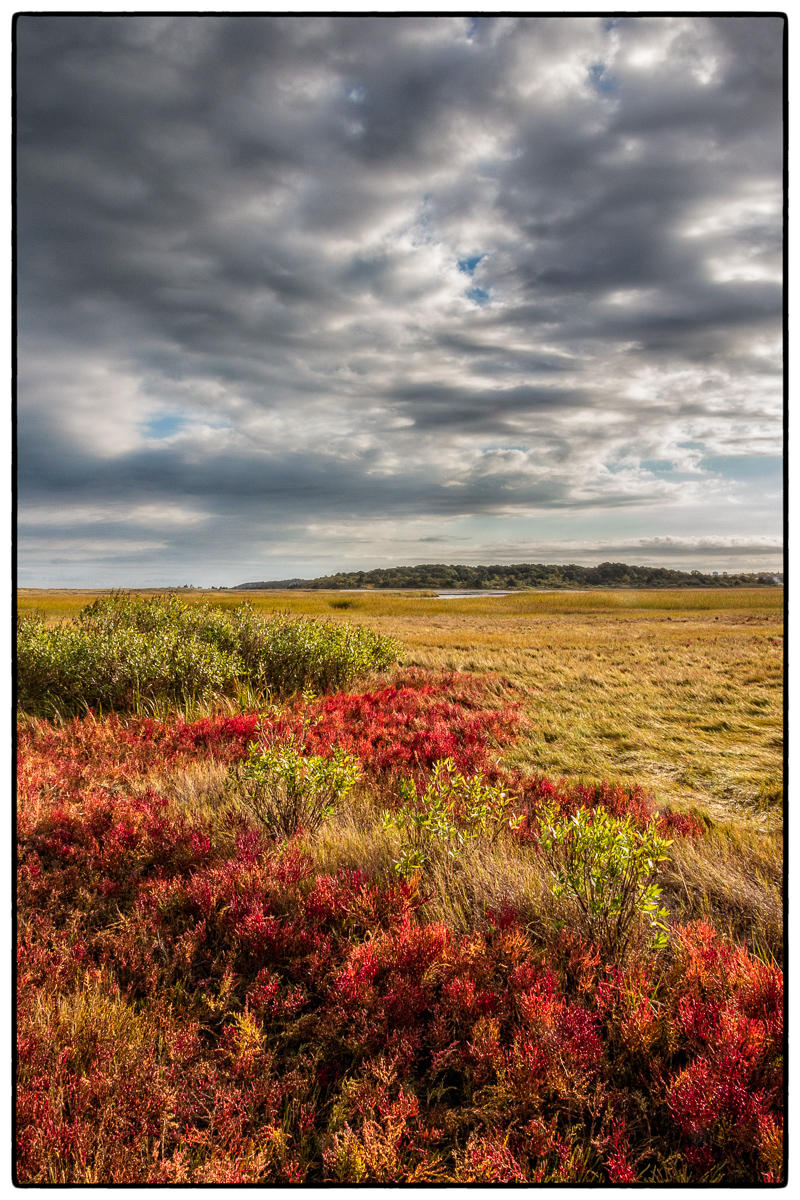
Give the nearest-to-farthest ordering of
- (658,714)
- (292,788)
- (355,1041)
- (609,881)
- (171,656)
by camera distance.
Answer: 1. (355,1041)
2. (609,881)
3. (292,788)
4. (171,656)
5. (658,714)

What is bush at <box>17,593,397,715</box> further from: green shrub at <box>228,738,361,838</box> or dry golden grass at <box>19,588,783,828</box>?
green shrub at <box>228,738,361,838</box>

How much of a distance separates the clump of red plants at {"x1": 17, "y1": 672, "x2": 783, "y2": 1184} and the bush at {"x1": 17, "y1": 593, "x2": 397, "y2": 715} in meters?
7.06

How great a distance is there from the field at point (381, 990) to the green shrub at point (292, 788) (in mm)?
74

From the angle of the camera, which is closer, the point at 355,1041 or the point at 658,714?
the point at 355,1041

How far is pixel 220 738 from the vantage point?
28.4ft

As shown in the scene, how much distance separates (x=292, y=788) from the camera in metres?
5.51

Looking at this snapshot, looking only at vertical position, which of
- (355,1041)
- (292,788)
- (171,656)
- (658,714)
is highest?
(171,656)

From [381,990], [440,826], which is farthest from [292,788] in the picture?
[381,990]

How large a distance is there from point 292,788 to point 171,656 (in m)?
7.33

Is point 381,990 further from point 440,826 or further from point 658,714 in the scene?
point 658,714

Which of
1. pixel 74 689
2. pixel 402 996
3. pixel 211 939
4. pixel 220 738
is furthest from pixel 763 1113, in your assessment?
pixel 74 689

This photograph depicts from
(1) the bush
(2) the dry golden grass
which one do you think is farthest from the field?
(1) the bush
